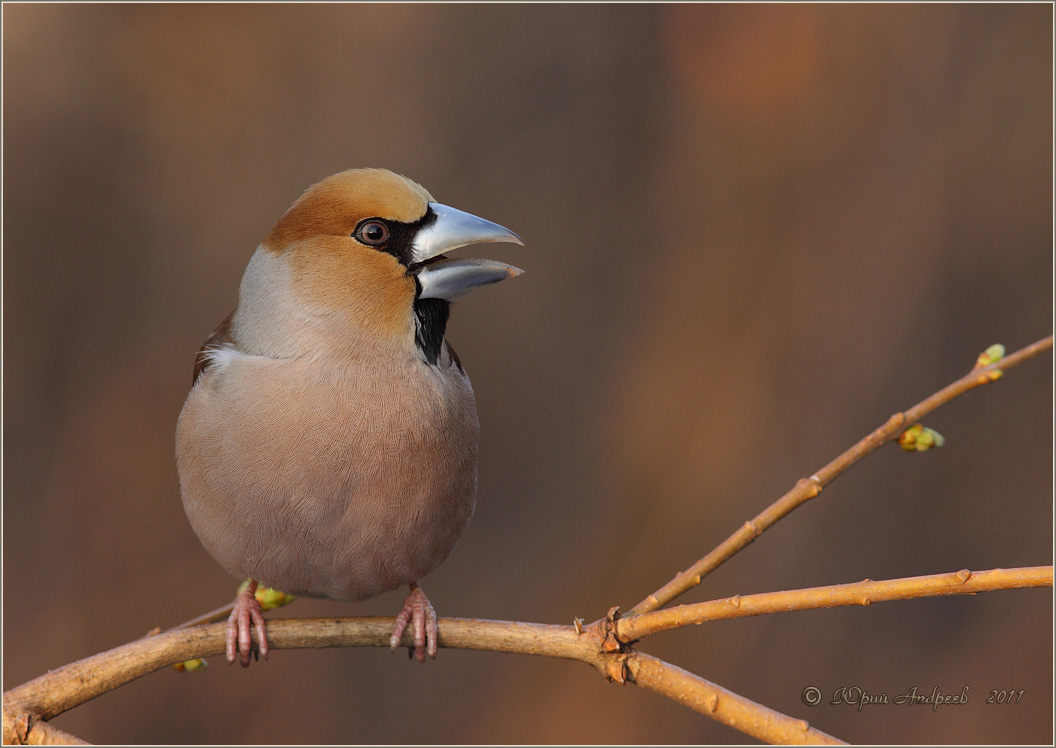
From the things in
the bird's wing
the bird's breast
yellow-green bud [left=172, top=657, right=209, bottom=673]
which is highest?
the bird's wing

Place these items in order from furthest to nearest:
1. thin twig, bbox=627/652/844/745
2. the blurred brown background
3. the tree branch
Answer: the blurred brown background < the tree branch < thin twig, bbox=627/652/844/745

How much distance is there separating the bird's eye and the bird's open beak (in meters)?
0.09

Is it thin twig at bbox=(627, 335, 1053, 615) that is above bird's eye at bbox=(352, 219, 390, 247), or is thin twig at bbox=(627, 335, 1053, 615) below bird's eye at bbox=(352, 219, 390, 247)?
below

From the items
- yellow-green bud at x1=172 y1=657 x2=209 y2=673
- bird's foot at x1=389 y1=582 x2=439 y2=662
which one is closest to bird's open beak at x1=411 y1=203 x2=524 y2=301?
bird's foot at x1=389 y1=582 x2=439 y2=662

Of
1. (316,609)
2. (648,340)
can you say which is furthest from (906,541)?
(316,609)

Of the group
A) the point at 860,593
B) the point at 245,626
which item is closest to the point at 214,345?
the point at 245,626

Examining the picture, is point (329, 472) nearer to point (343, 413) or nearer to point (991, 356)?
point (343, 413)

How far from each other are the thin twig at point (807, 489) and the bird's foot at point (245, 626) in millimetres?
1031

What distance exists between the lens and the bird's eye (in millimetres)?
2434

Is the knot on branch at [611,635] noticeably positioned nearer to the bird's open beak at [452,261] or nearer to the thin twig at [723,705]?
the thin twig at [723,705]

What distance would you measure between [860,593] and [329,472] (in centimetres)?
123

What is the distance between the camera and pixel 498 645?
221 cm

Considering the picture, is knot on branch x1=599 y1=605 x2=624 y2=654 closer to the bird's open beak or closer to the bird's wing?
the bird's open beak

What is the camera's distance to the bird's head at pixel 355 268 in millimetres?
2398
